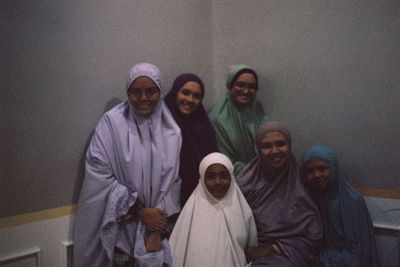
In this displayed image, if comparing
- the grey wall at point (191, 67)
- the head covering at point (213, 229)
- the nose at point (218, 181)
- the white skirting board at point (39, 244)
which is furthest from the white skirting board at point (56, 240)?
the nose at point (218, 181)

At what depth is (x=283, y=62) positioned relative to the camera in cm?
260

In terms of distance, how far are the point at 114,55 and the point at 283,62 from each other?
108cm

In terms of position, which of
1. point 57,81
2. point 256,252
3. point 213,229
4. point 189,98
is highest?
point 57,81

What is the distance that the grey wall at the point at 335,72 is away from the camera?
223 cm

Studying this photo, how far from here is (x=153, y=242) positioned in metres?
2.00

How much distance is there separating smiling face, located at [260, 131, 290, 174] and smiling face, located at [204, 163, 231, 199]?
0.25m

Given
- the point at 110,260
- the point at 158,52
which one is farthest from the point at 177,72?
the point at 110,260

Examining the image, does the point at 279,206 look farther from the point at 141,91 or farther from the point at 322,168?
the point at 141,91

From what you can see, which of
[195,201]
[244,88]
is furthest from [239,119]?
[195,201]

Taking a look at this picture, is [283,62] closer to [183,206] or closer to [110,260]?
[183,206]

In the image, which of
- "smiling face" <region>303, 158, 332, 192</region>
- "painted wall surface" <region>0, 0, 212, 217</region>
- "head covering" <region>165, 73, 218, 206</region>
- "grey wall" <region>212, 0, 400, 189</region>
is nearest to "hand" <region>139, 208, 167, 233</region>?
"head covering" <region>165, 73, 218, 206</region>

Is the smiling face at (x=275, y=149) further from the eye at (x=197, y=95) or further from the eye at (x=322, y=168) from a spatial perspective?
the eye at (x=197, y=95)

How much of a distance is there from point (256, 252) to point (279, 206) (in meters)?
0.28

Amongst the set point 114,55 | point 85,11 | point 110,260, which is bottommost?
point 110,260
